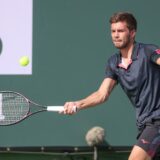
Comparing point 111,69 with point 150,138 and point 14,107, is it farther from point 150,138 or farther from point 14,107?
point 14,107

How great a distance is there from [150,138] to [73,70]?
1506 mm

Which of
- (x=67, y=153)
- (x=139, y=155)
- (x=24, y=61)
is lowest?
(x=67, y=153)

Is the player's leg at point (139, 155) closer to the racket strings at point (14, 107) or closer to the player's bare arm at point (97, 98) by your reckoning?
the player's bare arm at point (97, 98)

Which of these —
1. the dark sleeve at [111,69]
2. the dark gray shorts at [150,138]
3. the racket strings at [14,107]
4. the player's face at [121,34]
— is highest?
the player's face at [121,34]

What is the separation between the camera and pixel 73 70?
4973 mm

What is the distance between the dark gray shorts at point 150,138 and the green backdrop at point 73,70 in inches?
49.7

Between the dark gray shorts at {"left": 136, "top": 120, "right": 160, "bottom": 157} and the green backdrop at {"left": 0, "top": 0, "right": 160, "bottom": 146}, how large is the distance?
49.7 inches

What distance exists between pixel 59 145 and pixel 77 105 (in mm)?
1354

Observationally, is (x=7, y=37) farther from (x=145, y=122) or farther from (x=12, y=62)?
(x=145, y=122)

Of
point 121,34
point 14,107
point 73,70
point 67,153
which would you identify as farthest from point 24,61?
point 121,34

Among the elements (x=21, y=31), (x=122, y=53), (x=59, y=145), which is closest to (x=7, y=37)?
(x=21, y=31)

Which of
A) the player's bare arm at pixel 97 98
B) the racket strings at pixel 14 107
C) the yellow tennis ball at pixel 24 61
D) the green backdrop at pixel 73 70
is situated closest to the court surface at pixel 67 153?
the green backdrop at pixel 73 70

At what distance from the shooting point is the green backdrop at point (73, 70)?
493cm

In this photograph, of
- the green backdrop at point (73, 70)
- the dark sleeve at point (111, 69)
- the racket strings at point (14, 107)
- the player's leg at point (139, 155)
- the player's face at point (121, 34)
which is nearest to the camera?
the player's leg at point (139, 155)
